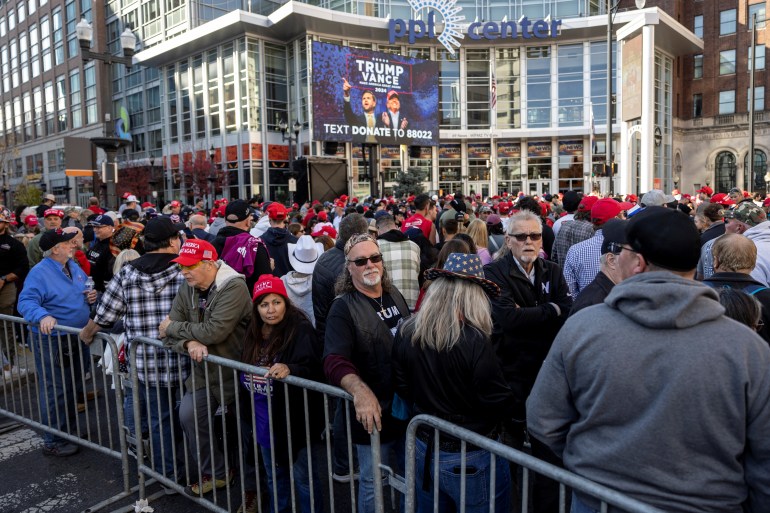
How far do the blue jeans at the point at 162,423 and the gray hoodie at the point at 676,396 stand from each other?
343 centimetres

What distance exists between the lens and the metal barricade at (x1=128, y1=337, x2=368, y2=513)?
140 inches

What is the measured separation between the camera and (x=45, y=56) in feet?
195

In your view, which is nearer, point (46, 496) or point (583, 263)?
point (46, 496)

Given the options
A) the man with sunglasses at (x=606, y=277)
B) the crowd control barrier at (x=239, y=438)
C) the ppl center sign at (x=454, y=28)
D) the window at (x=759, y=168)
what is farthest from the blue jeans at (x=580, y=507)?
the window at (x=759, y=168)

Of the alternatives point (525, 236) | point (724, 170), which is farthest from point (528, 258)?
point (724, 170)

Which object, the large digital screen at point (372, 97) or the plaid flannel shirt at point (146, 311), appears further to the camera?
the large digital screen at point (372, 97)

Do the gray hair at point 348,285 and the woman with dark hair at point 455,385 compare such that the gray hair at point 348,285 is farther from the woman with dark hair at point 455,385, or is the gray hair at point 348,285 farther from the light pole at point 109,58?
the light pole at point 109,58

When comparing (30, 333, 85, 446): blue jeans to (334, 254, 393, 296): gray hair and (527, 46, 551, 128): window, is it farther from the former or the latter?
(527, 46, 551, 128): window

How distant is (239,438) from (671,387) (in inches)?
120

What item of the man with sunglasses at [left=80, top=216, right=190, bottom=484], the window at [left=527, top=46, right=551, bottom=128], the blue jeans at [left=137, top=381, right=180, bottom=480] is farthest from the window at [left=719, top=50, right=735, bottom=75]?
the blue jeans at [left=137, top=381, right=180, bottom=480]

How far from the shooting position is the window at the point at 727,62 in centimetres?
5022

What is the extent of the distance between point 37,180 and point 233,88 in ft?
99.1

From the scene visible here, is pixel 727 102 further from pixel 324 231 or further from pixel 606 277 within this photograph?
pixel 606 277

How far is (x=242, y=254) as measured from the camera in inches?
245
